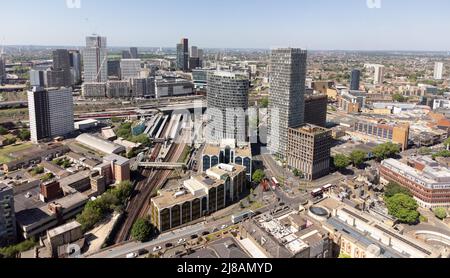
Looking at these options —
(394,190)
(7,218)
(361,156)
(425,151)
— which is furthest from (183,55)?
(7,218)

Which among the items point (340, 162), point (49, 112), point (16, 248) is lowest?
point (16, 248)

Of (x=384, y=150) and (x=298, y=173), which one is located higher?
(x=384, y=150)

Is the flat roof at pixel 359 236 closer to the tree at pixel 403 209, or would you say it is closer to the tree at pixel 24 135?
the tree at pixel 403 209

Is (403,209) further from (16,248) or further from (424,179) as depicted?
(16,248)

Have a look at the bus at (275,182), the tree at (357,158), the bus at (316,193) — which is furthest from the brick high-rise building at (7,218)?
the tree at (357,158)

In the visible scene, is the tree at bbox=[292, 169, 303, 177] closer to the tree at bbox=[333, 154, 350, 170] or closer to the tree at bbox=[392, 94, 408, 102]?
the tree at bbox=[333, 154, 350, 170]

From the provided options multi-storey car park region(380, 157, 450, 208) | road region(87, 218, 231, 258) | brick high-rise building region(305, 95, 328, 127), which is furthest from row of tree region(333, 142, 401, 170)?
road region(87, 218, 231, 258)

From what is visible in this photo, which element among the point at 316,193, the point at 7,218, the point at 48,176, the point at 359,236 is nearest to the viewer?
the point at 359,236
